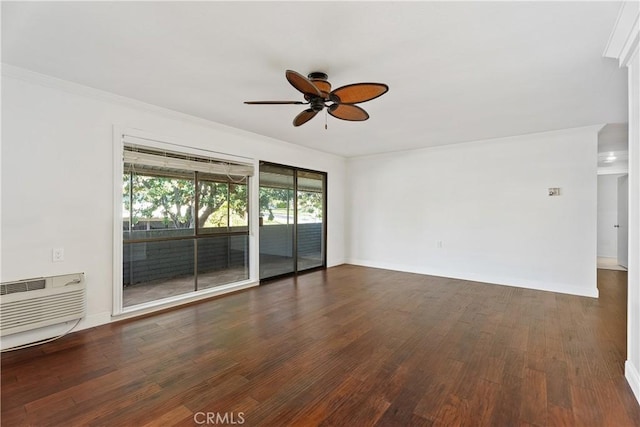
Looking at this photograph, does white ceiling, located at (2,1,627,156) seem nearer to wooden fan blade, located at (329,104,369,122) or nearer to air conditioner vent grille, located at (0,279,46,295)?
wooden fan blade, located at (329,104,369,122)

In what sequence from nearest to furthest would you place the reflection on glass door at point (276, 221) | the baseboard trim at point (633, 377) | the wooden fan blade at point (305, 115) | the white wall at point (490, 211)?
the baseboard trim at point (633, 377)
the wooden fan blade at point (305, 115)
the white wall at point (490, 211)
the reflection on glass door at point (276, 221)

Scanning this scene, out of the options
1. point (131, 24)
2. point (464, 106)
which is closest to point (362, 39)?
point (131, 24)

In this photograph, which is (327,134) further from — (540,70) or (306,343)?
(306,343)

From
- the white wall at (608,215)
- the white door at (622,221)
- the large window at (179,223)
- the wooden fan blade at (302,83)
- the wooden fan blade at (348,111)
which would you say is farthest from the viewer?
the white wall at (608,215)

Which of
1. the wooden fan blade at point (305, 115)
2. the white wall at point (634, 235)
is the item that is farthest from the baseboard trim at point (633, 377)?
the wooden fan blade at point (305, 115)

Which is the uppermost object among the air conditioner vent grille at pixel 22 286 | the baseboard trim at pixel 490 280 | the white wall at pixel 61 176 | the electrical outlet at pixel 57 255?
the white wall at pixel 61 176

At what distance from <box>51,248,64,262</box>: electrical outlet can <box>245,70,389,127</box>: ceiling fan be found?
246 cm

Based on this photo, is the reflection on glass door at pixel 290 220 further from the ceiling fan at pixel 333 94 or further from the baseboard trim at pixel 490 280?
the ceiling fan at pixel 333 94

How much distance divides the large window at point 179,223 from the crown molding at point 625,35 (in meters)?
4.20

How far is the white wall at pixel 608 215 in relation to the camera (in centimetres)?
727

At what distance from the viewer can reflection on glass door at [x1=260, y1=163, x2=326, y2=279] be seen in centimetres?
515

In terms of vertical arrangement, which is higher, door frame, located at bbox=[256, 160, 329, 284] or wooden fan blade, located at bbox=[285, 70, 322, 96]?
wooden fan blade, located at bbox=[285, 70, 322, 96]

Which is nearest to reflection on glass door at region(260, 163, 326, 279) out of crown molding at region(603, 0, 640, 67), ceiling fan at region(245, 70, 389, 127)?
ceiling fan at region(245, 70, 389, 127)

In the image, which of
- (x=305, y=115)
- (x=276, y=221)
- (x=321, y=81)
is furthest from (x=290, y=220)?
(x=321, y=81)
